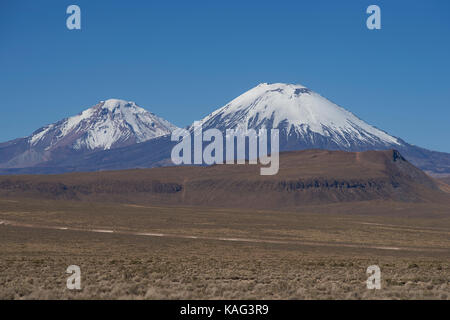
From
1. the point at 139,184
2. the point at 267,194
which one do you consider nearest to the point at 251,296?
the point at 267,194

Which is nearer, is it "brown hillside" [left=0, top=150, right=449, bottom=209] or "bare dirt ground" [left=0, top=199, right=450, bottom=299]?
"bare dirt ground" [left=0, top=199, right=450, bottom=299]

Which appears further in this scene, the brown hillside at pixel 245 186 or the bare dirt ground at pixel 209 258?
the brown hillside at pixel 245 186

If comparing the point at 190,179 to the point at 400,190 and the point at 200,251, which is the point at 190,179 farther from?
the point at 200,251

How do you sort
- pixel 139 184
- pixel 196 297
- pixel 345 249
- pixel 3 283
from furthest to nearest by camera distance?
1. pixel 139 184
2. pixel 345 249
3. pixel 3 283
4. pixel 196 297

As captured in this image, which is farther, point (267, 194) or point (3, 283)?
point (267, 194)

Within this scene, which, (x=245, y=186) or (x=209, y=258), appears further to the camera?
(x=245, y=186)

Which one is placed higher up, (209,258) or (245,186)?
(245,186)
